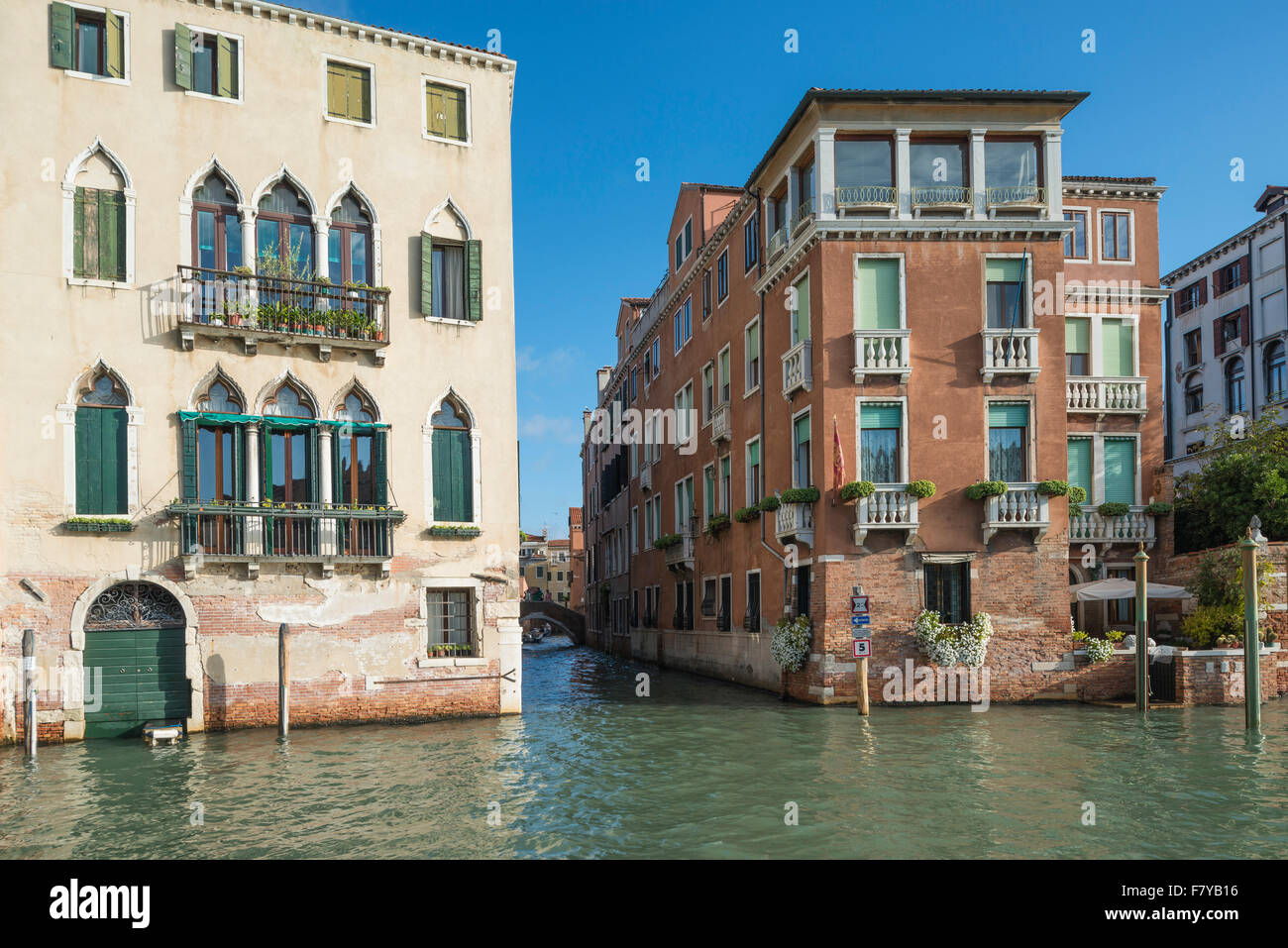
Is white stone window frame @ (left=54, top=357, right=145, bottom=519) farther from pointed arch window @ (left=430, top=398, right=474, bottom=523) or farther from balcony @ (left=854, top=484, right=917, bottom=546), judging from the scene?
balcony @ (left=854, top=484, right=917, bottom=546)

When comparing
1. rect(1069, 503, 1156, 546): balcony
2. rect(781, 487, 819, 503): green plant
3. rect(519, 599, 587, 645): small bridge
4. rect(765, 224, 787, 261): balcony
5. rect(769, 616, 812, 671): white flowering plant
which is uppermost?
rect(765, 224, 787, 261): balcony

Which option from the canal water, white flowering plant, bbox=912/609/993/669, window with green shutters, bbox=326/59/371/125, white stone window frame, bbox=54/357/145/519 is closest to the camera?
the canal water

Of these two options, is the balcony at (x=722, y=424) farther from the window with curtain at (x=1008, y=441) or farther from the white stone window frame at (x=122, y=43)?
the white stone window frame at (x=122, y=43)

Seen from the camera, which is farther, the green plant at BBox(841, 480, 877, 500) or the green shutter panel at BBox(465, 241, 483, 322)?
the green plant at BBox(841, 480, 877, 500)

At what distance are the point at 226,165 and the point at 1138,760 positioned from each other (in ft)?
54.1

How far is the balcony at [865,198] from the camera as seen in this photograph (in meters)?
21.2

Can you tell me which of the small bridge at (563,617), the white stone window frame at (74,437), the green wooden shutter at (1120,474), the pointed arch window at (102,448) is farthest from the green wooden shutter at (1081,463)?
the small bridge at (563,617)

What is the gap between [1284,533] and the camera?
24.2 metres

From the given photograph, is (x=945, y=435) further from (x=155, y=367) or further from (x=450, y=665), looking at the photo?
(x=155, y=367)

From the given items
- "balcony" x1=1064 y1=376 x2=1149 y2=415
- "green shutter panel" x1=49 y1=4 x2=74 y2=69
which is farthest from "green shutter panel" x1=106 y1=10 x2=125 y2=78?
"balcony" x1=1064 y1=376 x2=1149 y2=415

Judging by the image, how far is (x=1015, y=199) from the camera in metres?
21.3

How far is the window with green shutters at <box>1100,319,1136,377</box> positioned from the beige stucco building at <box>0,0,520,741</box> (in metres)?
16.1

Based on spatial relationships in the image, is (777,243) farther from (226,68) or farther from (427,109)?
(226,68)

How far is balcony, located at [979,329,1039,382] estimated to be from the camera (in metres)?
20.8
